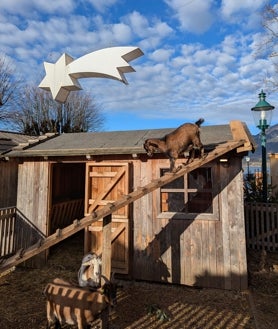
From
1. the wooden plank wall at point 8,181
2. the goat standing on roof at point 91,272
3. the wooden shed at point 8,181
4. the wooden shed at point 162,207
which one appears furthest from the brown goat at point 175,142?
the wooden plank wall at point 8,181

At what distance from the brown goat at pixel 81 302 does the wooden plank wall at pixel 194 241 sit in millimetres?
2401

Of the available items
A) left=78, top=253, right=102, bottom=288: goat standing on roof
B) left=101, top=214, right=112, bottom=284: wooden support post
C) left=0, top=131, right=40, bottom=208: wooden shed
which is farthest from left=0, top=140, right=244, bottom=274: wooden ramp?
left=0, top=131, right=40, bottom=208: wooden shed

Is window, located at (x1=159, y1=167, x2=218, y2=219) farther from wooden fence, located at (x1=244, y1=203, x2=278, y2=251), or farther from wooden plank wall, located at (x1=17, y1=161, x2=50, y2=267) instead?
wooden plank wall, located at (x1=17, y1=161, x2=50, y2=267)

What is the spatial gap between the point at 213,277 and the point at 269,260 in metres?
2.14

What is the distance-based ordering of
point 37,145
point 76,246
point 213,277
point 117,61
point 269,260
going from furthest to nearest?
point 76,246 → point 37,145 → point 269,260 → point 213,277 → point 117,61

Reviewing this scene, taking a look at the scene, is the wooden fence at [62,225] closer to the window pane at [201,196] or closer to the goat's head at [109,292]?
the window pane at [201,196]

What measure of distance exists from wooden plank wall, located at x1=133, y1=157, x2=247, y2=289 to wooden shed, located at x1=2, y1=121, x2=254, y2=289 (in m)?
0.02

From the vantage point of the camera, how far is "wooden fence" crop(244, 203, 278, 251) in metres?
6.82

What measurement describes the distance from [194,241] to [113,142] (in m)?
2.93

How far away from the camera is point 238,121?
6336 mm

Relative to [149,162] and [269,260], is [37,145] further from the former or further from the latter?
[269,260]

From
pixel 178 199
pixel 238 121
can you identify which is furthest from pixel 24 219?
pixel 238 121

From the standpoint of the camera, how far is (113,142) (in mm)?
6109

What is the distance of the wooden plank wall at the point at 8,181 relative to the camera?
680 centimetres
